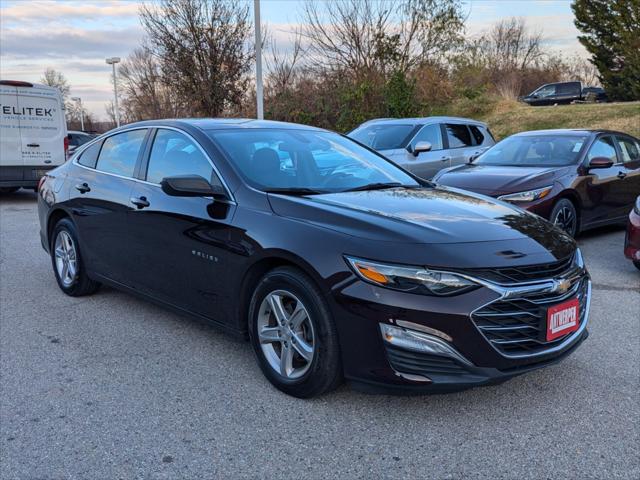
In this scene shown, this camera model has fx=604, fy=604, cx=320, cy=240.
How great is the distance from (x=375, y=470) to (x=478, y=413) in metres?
0.80

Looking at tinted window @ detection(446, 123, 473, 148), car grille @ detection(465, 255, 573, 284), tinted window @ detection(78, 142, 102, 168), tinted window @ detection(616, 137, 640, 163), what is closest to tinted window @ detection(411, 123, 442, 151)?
tinted window @ detection(446, 123, 473, 148)

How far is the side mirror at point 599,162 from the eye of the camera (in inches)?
296

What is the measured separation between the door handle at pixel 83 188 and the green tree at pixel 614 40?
26.8 m

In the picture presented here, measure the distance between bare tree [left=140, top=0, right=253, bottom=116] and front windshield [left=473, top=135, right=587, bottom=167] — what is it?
16.9 m

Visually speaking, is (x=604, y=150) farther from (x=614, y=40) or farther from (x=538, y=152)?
(x=614, y=40)

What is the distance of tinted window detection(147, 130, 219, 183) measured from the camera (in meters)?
4.02

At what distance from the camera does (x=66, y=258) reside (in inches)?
215

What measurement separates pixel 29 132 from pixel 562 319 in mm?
12241

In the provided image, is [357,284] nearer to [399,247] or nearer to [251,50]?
[399,247]

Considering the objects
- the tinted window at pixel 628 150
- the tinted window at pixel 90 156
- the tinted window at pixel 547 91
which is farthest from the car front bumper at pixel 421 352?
the tinted window at pixel 547 91

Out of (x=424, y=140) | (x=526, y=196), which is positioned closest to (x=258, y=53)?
(x=424, y=140)

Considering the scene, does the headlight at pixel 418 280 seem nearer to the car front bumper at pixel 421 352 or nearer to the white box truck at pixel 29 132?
the car front bumper at pixel 421 352

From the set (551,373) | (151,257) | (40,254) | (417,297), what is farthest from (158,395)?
(40,254)

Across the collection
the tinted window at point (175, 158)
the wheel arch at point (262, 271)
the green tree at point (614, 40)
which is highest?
the green tree at point (614, 40)
